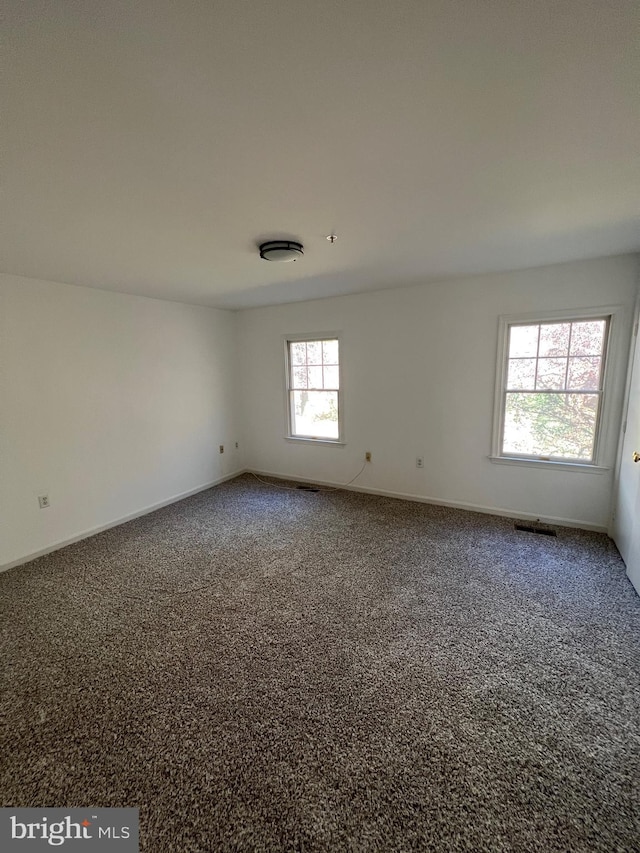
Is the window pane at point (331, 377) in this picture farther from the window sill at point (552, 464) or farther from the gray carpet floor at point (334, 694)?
the gray carpet floor at point (334, 694)

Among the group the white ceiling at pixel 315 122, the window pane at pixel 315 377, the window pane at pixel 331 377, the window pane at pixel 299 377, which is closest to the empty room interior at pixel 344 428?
the white ceiling at pixel 315 122

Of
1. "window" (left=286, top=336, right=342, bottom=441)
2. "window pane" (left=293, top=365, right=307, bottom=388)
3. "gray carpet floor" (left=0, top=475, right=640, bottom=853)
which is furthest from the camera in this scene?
"window pane" (left=293, top=365, right=307, bottom=388)

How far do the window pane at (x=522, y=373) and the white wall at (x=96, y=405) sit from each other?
3.56 metres

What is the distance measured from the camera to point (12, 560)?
2.84 m

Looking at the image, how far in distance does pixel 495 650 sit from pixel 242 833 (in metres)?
1.46

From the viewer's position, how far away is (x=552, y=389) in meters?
3.20

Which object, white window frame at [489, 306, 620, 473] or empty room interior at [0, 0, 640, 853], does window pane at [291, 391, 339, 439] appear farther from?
white window frame at [489, 306, 620, 473]

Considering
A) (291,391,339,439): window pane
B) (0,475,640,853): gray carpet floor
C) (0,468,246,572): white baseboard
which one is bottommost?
(0,475,640,853): gray carpet floor

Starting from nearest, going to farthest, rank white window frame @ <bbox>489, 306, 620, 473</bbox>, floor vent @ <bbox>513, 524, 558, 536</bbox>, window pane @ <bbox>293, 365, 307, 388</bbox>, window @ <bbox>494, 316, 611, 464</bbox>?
white window frame @ <bbox>489, 306, 620, 473</bbox> < window @ <bbox>494, 316, 611, 464</bbox> < floor vent @ <bbox>513, 524, 558, 536</bbox> < window pane @ <bbox>293, 365, 307, 388</bbox>

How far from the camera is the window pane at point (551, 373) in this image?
3.16m

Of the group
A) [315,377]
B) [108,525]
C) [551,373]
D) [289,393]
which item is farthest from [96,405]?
Answer: [551,373]

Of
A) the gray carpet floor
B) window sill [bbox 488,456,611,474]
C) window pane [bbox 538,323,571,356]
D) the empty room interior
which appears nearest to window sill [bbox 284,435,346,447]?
the empty room interior

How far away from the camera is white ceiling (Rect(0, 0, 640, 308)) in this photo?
88 centimetres

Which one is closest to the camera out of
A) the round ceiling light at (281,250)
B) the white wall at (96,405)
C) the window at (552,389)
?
the round ceiling light at (281,250)
